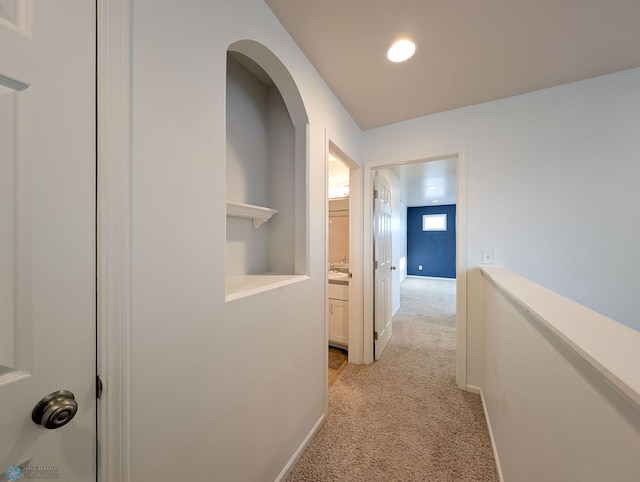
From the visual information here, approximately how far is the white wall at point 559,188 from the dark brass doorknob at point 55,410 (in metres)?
2.41

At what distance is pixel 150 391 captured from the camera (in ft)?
2.27

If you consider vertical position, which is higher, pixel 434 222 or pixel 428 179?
pixel 428 179

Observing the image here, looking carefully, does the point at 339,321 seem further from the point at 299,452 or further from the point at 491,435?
the point at 491,435

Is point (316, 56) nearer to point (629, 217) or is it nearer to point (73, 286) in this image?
point (73, 286)

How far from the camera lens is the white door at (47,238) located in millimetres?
473

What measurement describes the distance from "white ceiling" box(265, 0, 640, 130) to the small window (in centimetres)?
633

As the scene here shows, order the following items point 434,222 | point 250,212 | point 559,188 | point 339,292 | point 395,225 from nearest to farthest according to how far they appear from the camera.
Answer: point 250,212 < point 559,188 < point 339,292 < point 395,225 < point 434,222

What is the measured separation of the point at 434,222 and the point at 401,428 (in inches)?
288

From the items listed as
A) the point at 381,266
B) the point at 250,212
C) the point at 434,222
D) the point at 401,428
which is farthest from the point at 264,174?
the point at 434,222

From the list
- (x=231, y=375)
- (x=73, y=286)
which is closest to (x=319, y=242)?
(x=231, y=375)

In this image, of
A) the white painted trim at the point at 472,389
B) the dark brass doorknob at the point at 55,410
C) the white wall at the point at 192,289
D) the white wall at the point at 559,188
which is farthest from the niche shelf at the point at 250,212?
the white painted trim at the point at 472,389

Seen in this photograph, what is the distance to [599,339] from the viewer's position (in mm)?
569

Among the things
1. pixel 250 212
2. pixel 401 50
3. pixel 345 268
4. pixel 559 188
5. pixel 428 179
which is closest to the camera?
pixel 250 212

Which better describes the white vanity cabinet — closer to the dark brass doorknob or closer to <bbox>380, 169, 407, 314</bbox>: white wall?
<bbox>380, 169, 407, 314</bbox>: white wall
